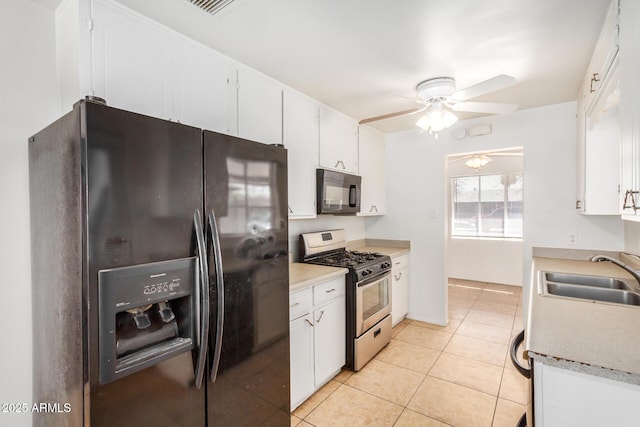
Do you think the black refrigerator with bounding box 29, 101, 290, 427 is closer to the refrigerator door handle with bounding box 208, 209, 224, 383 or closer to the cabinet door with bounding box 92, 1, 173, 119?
the refrigerator door handle with bounding box 208, 209, 224, 383

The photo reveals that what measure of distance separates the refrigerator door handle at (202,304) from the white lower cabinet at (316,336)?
2.71 feet

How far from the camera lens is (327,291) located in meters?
2.41

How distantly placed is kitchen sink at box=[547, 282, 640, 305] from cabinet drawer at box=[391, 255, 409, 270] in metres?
1.61

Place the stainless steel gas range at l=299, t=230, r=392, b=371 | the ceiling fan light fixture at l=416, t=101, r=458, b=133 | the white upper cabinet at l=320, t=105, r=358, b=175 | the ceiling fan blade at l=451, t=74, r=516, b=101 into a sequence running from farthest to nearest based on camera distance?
1. the white upper cabinet at l=320, t=105, r=358, b=175
2. the stainless steel gas range at l=299, t=230, r=392, b=371
3. the ceiling fan light fixture at l=416, t=101, r=458, b=133
4. the ceiling fan blade at l=451, t=74, r=516, b=101

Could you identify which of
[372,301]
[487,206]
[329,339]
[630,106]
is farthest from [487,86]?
[487,206]

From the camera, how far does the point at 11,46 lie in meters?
1.47

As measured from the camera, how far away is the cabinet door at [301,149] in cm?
251

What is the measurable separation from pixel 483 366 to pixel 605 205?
1.65 metres

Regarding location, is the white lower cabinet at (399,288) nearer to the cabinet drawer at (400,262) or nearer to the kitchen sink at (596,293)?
the cabinet drawer at (400,262)

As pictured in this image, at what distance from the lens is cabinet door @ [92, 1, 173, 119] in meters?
1.40

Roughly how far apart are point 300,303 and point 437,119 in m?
1.76

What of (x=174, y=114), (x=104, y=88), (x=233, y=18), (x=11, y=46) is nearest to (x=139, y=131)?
(x=104, y=88)

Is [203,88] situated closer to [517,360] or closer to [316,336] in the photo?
[316,336]

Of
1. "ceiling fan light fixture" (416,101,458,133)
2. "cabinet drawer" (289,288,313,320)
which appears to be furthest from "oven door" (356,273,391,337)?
"ceiling fan light fixture" (416,101,458,133)
